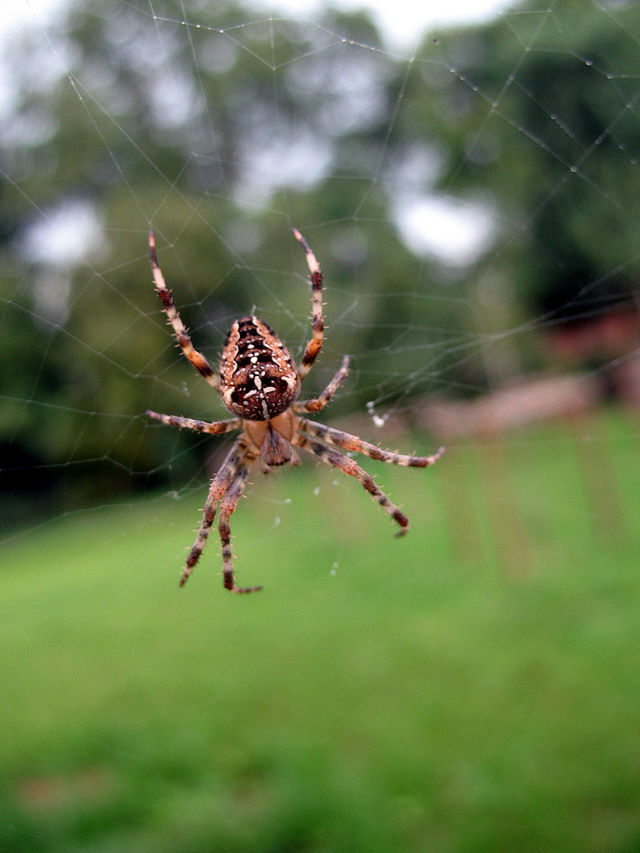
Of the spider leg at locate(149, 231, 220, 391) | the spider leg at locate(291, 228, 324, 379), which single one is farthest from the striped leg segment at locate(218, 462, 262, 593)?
the spider leg at locate(291, 228, 324, 379)

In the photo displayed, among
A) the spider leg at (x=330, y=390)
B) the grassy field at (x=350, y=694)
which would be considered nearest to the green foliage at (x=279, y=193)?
the grassy field at (x=350, y=694)

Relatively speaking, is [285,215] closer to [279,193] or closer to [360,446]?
[279,193]

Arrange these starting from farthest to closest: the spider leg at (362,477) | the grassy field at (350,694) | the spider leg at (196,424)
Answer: the grassy field at (350,694) → the spider leg at (362,477) → the spider leg at (196,424)

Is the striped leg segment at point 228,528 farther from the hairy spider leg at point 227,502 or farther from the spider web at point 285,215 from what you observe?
the spider web at point 285,215

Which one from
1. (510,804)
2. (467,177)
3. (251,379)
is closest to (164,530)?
(467,177)

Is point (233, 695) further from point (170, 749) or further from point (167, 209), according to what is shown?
point (167, 209)

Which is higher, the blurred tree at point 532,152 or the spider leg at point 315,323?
the blurred tree at point 532,152

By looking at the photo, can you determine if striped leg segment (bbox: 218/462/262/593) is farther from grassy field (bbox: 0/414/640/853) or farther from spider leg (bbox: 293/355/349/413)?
spider leg (bbox: 293/355/349/413)
